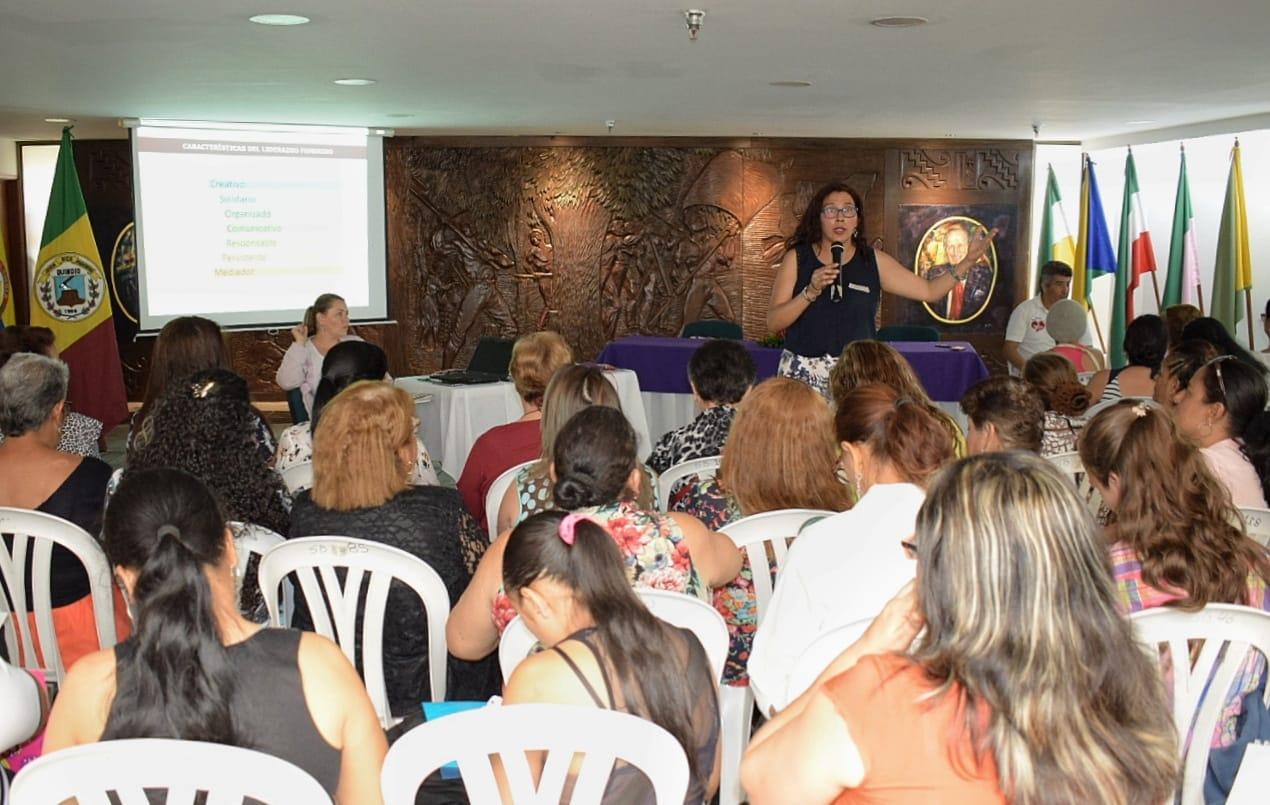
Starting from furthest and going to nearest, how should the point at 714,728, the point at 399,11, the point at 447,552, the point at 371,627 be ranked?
the point at 399,11 → the point at 447,552 → the point at 371,627 → the point at 714,728

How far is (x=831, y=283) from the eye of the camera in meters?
5.55

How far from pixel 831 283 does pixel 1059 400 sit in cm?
141

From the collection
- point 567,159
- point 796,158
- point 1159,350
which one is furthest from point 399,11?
point 796,158

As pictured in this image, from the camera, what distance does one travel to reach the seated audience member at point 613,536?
259 cm

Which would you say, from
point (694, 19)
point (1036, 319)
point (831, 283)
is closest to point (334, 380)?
point (694, 19)

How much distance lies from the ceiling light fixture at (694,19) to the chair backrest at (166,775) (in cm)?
409

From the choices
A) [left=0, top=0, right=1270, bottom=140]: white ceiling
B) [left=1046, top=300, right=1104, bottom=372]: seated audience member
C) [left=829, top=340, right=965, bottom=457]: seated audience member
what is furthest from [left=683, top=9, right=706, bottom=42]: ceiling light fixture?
[left=1046, top=300, right=1104, bottom=372]: seated audience member

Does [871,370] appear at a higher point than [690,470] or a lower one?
higher

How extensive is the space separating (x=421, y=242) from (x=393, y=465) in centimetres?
805

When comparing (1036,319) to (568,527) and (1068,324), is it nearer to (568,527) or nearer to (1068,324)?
(1068,324)

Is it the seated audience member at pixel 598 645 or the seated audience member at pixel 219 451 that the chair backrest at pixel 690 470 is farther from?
the seated audience member at pixel 598 645

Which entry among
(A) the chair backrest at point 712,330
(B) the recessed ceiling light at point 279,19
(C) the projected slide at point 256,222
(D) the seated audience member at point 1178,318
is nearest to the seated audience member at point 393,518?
(B) the recessed ceiling light at point 279,19

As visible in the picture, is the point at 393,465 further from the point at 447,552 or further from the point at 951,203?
the point at 951,203

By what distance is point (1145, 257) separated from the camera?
427 inches
